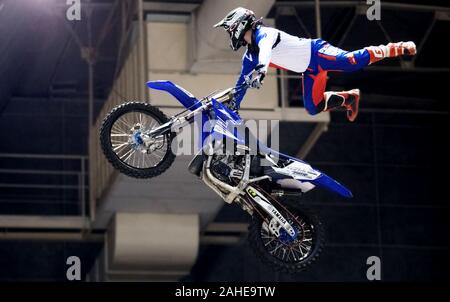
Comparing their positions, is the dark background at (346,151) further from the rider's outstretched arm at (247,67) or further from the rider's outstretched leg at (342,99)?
the rider's outstretched arm at (247,67)

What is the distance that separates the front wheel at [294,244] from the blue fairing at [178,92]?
1.81 meters

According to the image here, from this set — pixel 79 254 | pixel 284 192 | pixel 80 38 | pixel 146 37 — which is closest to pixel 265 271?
pixel 79 254

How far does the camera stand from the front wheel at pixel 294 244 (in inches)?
968

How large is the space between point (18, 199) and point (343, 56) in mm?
15083

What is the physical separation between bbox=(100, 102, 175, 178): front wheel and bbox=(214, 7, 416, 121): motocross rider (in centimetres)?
116

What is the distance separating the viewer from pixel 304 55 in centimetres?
2489

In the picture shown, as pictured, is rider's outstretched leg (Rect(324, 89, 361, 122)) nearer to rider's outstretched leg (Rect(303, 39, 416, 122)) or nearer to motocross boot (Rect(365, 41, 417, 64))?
rider's outstretched leg (Rect(303, 39, 416, 122))

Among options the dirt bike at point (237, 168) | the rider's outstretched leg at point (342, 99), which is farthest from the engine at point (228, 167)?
the rider's outstretched leg at point (342, 99)

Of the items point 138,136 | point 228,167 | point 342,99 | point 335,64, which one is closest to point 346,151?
point 342,99

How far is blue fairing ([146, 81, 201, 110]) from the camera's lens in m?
24.3

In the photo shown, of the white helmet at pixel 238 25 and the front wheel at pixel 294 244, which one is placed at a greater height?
the white helmet at pixel 238 25

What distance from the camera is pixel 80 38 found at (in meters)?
36.9

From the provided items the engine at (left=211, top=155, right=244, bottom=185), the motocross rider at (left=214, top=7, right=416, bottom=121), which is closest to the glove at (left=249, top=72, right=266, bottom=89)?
the motocross rider at (left=214, top=7, right=416, bottom=121)
